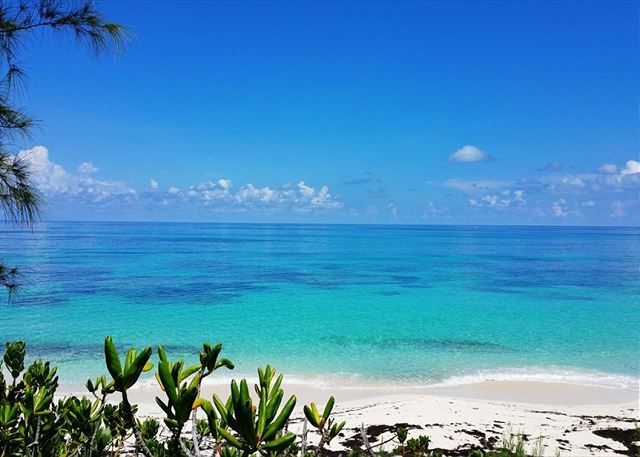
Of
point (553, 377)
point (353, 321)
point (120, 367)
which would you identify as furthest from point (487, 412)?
point (353, 321)

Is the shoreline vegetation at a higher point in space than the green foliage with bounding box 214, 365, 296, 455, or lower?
lower

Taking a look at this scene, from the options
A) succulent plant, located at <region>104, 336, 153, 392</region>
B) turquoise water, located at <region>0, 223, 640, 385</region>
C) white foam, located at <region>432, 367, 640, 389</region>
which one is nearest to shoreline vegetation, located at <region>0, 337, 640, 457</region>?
succulent plant, located at <region>104, 336, 153, 392</region>

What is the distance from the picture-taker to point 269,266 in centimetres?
3869

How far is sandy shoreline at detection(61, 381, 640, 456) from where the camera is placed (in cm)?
681

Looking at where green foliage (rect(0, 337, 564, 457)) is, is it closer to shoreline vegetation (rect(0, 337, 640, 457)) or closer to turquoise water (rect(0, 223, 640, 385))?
shoreline vegetation (rect(0, 337, 640, 457))

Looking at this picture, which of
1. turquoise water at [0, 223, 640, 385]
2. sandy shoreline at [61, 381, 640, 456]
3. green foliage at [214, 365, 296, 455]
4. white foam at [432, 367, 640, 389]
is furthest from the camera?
turquoise water at [0, 223, 640, 385]

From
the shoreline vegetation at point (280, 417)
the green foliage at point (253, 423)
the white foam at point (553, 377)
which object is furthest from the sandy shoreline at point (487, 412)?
the green foliage at point (253, 423)

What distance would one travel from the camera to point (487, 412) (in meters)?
8.33

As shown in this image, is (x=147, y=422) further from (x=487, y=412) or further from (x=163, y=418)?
(x=487, y=412)

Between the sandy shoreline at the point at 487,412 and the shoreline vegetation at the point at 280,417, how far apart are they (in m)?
0.02

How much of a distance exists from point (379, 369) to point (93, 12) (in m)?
10.5

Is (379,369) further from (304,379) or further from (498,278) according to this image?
(498,278)

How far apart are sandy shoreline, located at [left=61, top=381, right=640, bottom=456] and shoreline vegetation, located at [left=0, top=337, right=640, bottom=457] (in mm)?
23

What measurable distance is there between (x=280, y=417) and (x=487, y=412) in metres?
8.51
